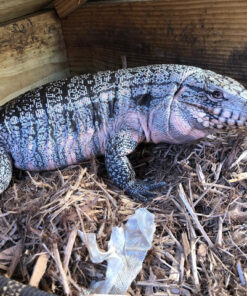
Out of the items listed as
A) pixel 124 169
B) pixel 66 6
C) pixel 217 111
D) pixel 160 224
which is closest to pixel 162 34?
pixel 217 111

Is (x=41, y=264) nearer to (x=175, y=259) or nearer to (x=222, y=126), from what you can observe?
(x=175, y=259)

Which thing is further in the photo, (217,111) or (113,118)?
(113,118)

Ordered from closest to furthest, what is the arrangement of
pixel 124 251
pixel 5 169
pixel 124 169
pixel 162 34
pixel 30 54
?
pixel 124 251 → pixel 124 169 → pixel 5 169 → pixel 162 34 → pixel 30 54

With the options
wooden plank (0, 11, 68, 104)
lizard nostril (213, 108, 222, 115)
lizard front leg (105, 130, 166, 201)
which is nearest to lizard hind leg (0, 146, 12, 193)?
wooden plank (0, 11, 68, 104)

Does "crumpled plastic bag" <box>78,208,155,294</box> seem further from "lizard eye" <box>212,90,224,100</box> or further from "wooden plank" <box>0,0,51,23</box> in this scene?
"wooden plank" <box>0,0,51,23</box>

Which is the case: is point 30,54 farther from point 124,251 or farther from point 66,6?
point 124,251

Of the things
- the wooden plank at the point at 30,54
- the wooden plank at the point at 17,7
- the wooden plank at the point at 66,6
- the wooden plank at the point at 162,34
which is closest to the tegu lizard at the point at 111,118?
the wooden plank at the point at 162,34
